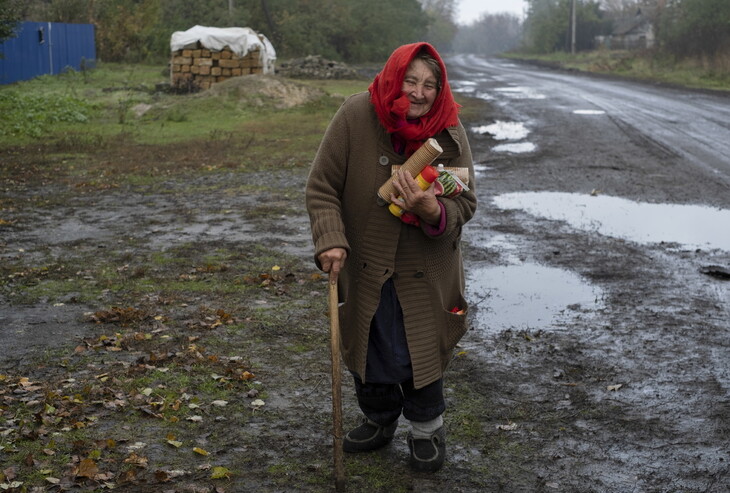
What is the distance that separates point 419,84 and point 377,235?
675 millimetres

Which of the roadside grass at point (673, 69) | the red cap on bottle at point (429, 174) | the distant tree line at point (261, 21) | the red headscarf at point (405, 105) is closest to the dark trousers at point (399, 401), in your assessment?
the red cap on bottle at point (429, 174)

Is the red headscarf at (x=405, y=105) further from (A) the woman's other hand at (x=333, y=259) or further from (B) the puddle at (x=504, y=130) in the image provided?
(B) the puddle at (x=504, y=130)

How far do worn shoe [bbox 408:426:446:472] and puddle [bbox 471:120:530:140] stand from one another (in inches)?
503

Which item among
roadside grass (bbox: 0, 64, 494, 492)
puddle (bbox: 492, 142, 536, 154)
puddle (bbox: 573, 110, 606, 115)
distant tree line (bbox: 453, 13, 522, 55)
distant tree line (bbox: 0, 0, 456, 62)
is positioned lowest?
roadside grass (bbox: 0, 64, 494, 492)

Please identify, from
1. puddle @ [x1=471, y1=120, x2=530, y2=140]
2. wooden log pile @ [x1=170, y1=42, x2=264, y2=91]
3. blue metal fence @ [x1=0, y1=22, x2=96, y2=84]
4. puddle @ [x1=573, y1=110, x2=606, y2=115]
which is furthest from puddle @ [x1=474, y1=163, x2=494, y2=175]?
blue metal fence @ [x1=0, y1=22, x2=96, y2=84]

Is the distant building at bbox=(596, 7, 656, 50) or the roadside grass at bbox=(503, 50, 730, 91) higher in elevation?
the distant building at bbox=(596, 7, 656, 50)

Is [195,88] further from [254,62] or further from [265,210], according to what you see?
[265,210]

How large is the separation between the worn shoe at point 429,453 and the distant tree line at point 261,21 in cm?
2325

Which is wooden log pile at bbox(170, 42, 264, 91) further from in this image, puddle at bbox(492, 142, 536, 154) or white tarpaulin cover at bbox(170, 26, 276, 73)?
puddle at bbox(492, 142, 536, 154)

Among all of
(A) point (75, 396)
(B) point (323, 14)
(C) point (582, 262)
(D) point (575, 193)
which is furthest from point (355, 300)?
(B) point (323, 14)

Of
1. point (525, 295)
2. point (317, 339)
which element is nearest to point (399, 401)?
point (317, 339)

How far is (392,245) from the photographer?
379 cm

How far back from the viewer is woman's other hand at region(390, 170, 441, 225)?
355cm

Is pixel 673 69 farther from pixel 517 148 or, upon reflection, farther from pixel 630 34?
pixel 630 34
